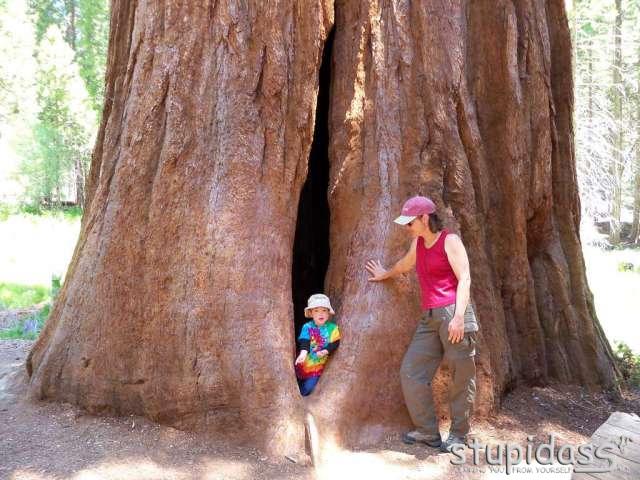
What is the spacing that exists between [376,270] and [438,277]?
1.96ft

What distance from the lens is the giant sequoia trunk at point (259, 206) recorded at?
4191mm

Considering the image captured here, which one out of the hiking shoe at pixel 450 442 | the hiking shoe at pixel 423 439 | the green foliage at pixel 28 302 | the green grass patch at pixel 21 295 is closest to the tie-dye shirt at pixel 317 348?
the hiking shoe at pixel 423 439

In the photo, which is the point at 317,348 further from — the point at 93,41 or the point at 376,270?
the point at 93,41

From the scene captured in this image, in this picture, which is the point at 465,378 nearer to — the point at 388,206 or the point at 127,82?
the point at 388,206

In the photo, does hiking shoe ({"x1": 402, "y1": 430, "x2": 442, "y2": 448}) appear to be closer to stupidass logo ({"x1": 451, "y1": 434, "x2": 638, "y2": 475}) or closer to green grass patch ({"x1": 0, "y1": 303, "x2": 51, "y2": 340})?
stupidass logo ({"x1": 451, "y1": 434, "x2": 638, "y2": 475})

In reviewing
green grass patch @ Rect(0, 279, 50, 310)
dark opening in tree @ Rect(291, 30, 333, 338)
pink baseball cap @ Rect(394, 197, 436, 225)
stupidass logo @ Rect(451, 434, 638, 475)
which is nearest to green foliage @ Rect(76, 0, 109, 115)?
green grass patch @ Rect(0, 279, 50, 310)

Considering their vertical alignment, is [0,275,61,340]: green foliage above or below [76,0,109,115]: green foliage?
below

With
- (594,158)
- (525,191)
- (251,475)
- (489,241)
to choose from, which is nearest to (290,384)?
(251,475)

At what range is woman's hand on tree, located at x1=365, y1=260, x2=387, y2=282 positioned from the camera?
4.55 meters

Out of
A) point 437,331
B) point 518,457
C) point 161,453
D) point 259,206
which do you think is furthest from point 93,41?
point 518,457

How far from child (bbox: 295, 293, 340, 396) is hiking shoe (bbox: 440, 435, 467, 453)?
3.40 ft

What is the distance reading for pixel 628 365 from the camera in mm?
7125

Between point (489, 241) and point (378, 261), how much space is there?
56.4 inches

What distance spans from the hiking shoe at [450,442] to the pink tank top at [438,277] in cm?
94
